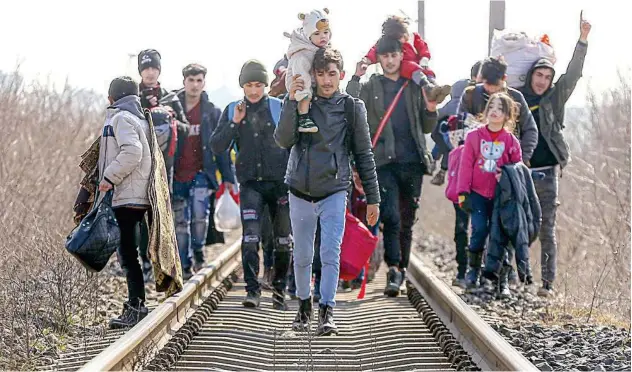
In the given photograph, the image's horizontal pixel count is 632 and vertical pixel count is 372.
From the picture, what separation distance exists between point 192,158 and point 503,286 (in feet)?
11.7

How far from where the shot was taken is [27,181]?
41.7 ft

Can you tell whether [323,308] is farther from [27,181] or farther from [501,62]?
[27,181]

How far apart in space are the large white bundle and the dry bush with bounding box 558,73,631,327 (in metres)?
1.97

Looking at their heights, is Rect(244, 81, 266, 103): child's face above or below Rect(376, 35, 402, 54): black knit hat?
below

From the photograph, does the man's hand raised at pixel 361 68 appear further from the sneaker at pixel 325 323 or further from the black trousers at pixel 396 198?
the sneaker at pixel 325 323

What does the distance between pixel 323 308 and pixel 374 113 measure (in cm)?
279

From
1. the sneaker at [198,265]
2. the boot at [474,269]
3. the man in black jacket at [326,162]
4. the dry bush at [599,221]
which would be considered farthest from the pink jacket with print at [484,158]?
the sneaker at [198,265]

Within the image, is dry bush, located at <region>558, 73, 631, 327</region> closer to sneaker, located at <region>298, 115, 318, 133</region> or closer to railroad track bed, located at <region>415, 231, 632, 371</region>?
railroad track bed, located at <region>415, 231, 632, 371</region>

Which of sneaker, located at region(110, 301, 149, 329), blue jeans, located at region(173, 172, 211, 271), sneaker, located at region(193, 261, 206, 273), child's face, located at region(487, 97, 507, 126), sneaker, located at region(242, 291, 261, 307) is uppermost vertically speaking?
child's face, located at region(487, 97, 507, 126)

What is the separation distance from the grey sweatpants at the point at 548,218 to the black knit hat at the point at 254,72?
3.29m

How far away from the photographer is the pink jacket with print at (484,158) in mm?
10164

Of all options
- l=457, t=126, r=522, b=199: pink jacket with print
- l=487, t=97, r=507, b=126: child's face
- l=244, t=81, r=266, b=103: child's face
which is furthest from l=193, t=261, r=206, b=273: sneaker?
l=487, t=97, r=507, b=126: child's face

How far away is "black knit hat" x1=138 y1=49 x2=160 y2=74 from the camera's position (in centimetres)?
1081

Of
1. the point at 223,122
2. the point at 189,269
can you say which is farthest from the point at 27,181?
the point at 223,122
